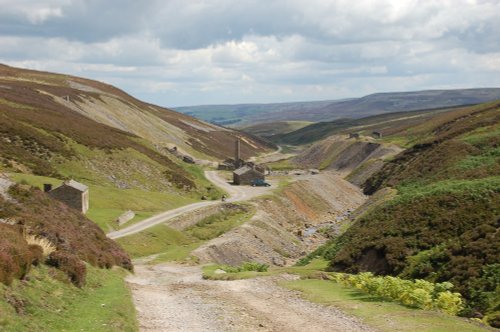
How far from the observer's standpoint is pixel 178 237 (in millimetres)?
61844

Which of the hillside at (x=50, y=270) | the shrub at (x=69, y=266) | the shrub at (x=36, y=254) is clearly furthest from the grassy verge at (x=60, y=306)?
the shrub at (x=69, y=266)

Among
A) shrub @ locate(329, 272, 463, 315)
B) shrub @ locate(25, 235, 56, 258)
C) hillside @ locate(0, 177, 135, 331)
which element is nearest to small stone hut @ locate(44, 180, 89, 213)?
hillside @ locate(0, 177, 135, 331)

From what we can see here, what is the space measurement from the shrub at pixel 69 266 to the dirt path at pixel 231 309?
3020 millimetres

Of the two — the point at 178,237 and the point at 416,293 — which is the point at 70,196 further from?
the point at 416,293

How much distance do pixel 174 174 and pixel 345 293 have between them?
74.9 m

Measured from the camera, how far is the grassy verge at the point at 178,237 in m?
51.7

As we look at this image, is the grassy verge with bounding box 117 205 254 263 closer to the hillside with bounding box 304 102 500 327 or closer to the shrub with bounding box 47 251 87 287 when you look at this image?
the hillside with bounding box 304 102 500 327

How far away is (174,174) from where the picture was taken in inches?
3922

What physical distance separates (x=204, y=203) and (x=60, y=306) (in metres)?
63.1

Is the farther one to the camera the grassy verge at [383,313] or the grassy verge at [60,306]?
the grassy verge at [383,313]

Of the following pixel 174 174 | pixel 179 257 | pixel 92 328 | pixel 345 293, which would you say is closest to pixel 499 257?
pixel 345 293

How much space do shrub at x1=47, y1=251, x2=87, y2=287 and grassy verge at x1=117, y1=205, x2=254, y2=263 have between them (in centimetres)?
2332

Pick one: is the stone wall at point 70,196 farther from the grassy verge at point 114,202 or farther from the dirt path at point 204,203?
the dirt path at point 204,203

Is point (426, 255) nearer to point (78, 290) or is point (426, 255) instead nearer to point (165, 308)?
point (165, 308)
